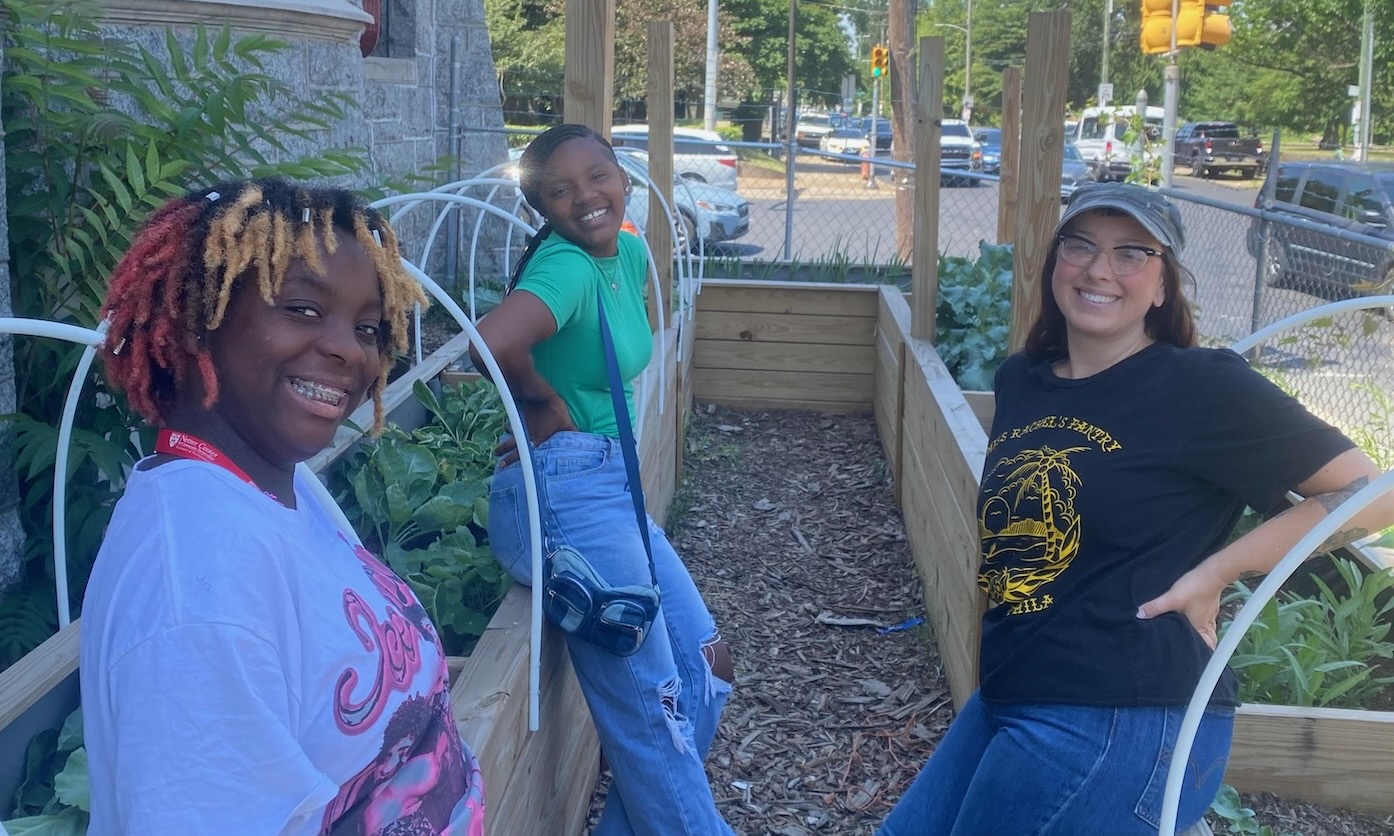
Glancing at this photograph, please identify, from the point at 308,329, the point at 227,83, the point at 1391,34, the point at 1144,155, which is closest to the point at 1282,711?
the point at 308,329

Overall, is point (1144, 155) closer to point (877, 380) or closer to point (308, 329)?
point (877, 380)

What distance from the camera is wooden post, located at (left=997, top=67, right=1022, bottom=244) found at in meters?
7.01

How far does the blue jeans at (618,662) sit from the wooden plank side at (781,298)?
492 centimetres

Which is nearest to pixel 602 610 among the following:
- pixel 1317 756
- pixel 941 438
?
pixel 1317 756

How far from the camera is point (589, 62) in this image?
436cm

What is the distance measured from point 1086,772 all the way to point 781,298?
579 centimetres

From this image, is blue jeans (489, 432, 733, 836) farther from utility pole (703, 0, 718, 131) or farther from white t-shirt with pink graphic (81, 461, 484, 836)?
utility pole (703, 0, 718, 131)

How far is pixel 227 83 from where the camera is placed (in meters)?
2.91

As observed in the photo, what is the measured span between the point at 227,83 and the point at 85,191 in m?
0.42

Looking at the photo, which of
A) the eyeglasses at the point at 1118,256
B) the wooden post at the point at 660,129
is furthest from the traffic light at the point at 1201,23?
the eyeglasses at the point at 1118,256

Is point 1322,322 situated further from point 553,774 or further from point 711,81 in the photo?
point 711,81

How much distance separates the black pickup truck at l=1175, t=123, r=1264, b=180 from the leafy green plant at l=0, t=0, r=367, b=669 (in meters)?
30.0

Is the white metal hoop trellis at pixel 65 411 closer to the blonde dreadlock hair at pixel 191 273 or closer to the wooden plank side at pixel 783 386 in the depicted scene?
the blonde dreadlock hair at pixel 191 273

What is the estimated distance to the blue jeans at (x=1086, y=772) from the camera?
199 centimetres
